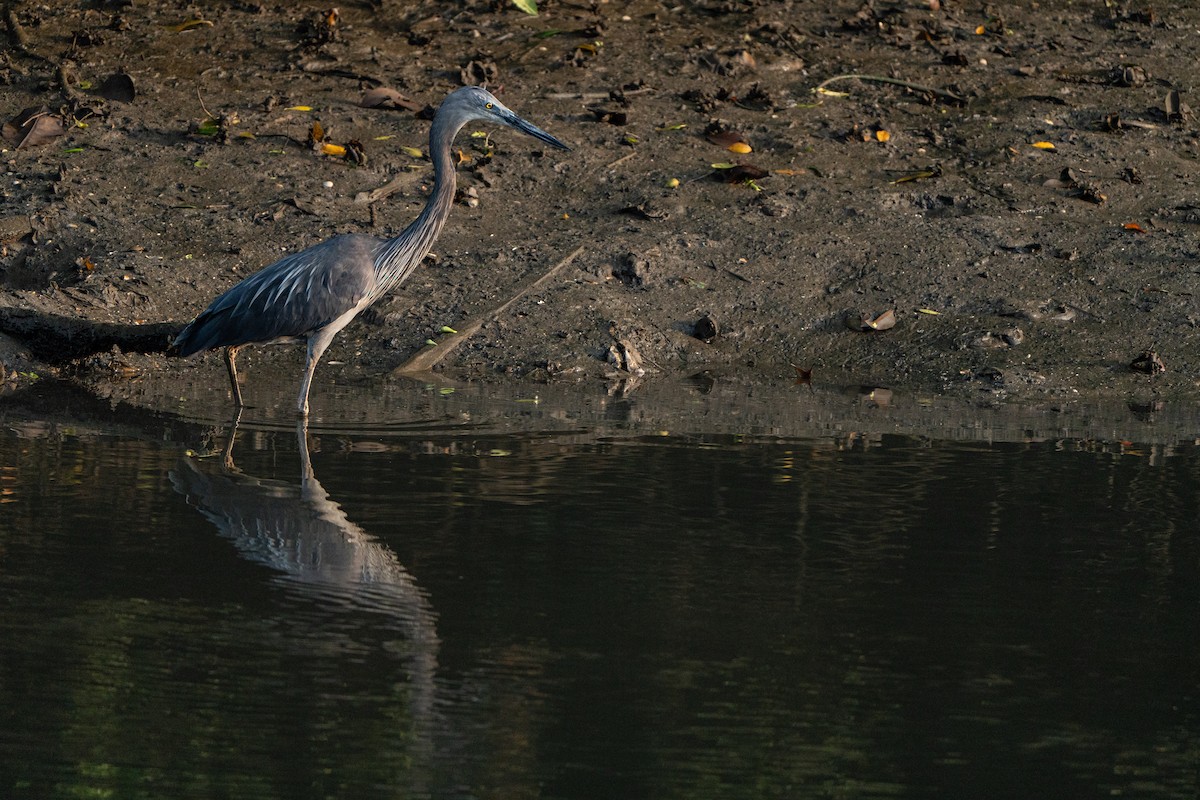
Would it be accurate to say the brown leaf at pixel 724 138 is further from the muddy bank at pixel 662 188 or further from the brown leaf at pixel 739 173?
the brown leaf at pixel 739 173

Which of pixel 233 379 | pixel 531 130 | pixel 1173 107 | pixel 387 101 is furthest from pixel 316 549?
pixel 1173 107

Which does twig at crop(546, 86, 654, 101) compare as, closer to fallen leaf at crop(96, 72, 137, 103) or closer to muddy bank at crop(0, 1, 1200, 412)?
muddy bank at crop(0, 1, 1200, 412)

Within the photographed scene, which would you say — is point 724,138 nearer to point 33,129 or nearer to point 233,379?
point 233,379

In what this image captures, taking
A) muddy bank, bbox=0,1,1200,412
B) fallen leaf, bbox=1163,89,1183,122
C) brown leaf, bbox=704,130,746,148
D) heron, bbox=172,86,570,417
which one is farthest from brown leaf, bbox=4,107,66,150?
fallen leaf, bbox=1163,89,1183,122

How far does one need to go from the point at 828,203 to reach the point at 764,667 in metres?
7.26

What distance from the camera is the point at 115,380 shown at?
9.66m

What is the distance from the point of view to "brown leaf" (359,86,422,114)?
12.3m

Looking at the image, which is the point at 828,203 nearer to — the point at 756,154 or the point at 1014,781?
the point at 756,154

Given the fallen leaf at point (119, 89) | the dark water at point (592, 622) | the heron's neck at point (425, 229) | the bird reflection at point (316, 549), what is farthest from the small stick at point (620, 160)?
the bird reflection at point (316, 549)

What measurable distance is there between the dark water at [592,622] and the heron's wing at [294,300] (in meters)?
1.49

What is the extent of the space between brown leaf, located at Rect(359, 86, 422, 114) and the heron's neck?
2675 millimetres

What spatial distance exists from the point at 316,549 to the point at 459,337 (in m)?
4.40

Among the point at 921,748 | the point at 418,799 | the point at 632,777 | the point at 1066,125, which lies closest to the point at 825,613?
the point at 921,748

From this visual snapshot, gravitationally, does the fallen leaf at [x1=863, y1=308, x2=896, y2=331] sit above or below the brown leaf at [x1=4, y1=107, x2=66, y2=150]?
below
